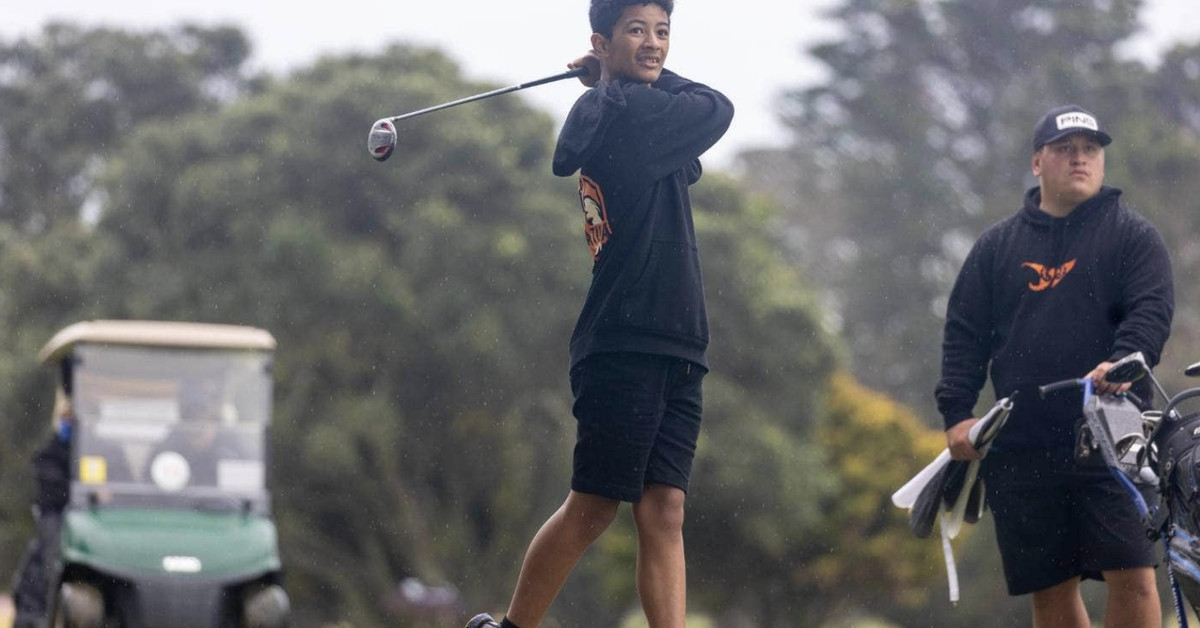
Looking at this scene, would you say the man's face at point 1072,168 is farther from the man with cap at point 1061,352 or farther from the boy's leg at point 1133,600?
the boy's leg at point 1133,600

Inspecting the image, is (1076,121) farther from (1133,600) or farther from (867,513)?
(867,513)

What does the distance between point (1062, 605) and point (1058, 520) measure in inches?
11.9

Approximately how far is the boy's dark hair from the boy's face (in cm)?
1

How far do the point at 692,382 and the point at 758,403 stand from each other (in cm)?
2835

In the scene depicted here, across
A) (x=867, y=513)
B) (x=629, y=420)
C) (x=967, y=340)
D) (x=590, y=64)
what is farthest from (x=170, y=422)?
(x=867, y=513)

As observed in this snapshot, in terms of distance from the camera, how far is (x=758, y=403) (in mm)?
33562

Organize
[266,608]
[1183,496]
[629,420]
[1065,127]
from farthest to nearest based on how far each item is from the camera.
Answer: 1. [266,608]
2. [1065,127]
3. [629,420]
4. [1183,496]

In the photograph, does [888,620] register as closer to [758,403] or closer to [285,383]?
[758,403]

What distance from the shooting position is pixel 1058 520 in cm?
629

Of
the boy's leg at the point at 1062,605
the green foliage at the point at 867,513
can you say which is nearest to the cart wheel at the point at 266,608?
the boy's leg at the point at 1062,605

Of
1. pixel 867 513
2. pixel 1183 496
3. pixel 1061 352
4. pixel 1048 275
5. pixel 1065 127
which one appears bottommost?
Result: pixel 867 513

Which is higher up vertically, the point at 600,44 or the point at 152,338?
the point at 152,338

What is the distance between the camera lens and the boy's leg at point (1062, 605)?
251 inches

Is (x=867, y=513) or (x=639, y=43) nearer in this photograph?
(x=639, y=43)
